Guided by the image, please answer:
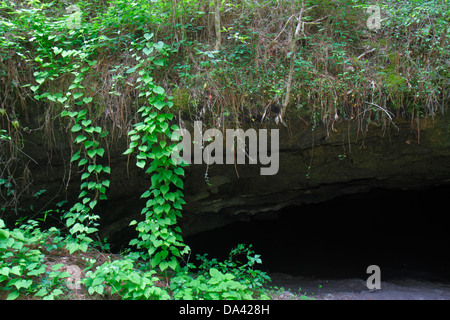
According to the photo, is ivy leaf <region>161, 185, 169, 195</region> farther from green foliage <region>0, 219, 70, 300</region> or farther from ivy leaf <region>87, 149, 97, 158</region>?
green foliage <region>0, 219, 70, 300</region>

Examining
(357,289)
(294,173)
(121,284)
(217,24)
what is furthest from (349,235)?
(121,284)

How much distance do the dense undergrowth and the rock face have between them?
219 millimetres

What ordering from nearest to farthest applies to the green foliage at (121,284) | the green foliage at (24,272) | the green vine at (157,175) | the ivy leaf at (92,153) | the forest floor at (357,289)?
the green foliage at (24,272) < the green foliage at (121,284) < the green vine at (157,175) < the ivy leaf at (92,153) < the forest floor at (357,289)

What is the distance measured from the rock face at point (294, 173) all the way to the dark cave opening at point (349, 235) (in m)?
1.07

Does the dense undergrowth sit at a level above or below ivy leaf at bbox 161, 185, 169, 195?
above

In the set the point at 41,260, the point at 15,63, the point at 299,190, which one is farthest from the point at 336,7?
the point at 41,260

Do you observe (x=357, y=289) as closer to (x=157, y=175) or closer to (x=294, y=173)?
(x=294, y=173)

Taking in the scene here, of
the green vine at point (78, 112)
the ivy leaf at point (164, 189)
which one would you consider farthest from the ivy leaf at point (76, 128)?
the ivy leaf at point (164, 189)

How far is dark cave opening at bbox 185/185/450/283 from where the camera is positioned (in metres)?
6.71

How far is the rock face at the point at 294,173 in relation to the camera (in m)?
4.21

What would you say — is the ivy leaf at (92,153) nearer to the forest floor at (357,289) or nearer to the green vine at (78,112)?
the green vine at (78,112)

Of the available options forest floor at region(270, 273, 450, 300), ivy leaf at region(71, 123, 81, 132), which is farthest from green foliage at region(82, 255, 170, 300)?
forest floor at region(270, 273, 450, 300)

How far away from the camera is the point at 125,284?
3.04m

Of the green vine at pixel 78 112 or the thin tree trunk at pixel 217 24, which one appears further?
the thin tree trunk at pixel 217 24
